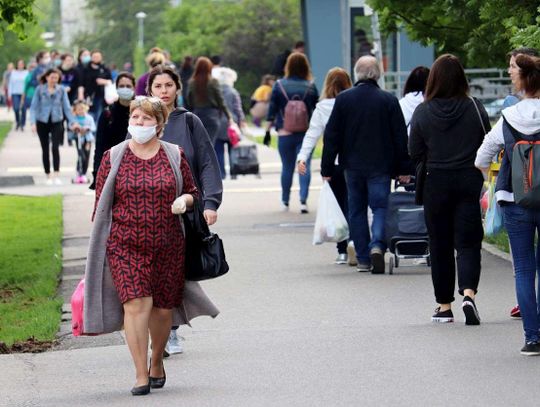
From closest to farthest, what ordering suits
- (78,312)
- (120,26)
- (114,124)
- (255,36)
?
(78,312), (114,124), (255,36), (120,26)

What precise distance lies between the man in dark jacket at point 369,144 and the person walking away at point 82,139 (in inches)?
459

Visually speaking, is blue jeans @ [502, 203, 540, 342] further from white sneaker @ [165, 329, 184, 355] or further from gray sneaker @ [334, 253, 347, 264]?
gray sneaker @ [334, 253, 347, 264]

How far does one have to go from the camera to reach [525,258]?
884 cm

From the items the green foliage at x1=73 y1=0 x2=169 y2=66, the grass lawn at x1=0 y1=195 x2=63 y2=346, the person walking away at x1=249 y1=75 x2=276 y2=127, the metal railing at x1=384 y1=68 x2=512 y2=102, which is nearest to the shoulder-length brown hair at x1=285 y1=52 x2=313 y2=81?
the grass lawn at x1=0 y1=195 x2=63 y2=346

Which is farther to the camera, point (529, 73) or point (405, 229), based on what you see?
point (405, 229)

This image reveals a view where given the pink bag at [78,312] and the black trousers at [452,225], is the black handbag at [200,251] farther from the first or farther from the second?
the black trousers at [452,225]

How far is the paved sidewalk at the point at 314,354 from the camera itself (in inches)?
307

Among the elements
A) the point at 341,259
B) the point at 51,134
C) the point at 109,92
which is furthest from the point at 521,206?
the point at 109,92

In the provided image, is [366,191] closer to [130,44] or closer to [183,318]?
[183,318]

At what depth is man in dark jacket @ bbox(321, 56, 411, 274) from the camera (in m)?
12.5

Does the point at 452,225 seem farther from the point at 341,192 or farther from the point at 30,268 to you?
the point at 30,268

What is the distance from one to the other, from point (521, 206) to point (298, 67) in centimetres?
933

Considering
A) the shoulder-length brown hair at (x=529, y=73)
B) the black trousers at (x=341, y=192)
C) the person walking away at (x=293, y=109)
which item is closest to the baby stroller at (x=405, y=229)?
the black trousers at (x=341, y=192)

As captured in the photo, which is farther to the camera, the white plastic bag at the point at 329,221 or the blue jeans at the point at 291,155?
the blue jeans at the point at 291,155
